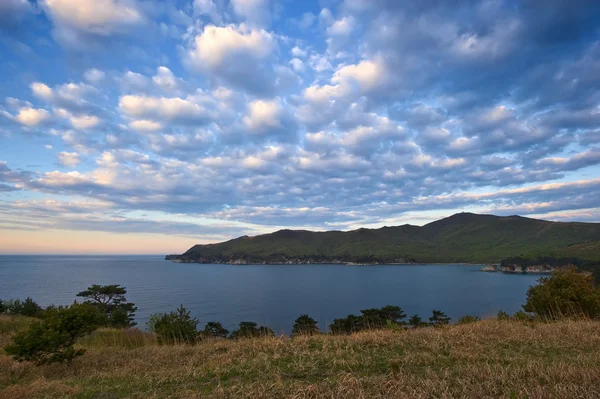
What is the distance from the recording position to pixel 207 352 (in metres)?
9.49

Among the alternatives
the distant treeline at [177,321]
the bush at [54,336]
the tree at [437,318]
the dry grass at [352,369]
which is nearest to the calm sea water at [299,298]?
the tree at [437,318]

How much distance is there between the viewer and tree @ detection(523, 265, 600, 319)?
16.5 metres

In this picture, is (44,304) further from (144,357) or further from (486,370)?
(486,370)

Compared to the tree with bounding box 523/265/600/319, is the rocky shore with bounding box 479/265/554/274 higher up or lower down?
lower down

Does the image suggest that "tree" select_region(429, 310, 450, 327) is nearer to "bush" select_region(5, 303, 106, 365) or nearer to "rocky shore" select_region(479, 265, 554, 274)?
"bush" select_region(5, 303, 106, 365)

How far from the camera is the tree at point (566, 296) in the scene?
1645 centimetres

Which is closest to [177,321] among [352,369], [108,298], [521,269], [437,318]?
[352,369]

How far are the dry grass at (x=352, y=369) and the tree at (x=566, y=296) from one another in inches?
280

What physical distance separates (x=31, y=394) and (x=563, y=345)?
1177cm

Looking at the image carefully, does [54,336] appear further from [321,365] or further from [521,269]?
[521,269]

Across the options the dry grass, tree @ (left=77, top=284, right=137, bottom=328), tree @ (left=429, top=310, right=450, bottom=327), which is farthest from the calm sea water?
the dry grass

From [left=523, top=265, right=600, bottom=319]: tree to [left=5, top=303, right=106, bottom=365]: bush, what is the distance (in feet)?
61.7

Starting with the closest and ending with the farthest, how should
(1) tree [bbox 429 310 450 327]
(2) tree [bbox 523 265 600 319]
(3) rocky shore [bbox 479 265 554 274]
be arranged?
(2) tree [bbox 523 265 600 319] → (1) tree [bbox 429 310 450 327] → (3) rocky shore [bbox 479 265 554 274]

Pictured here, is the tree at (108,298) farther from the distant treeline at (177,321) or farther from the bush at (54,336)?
the bush at (54,336)
